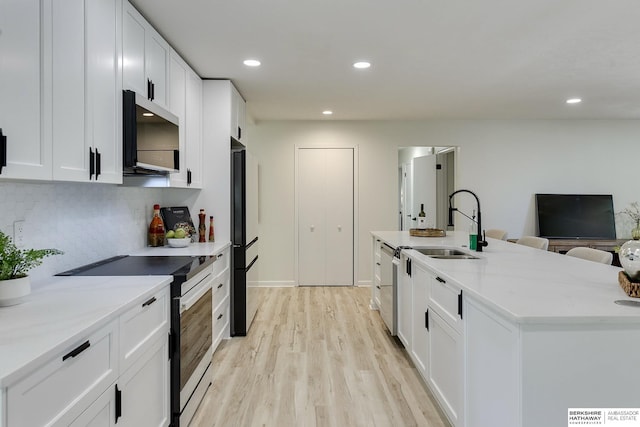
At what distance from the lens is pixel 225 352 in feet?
10.7

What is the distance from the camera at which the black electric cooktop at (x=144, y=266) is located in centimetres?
201

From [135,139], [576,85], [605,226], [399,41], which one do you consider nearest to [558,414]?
[135,139]

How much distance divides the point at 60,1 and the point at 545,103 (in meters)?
4.90

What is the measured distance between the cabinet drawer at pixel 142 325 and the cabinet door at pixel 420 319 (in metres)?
1.53

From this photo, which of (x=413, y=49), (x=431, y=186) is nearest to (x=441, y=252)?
(x=413, y=49)

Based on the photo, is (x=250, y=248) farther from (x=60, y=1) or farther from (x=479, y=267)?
(x=60, y=1)

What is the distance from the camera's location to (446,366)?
209 centimetres

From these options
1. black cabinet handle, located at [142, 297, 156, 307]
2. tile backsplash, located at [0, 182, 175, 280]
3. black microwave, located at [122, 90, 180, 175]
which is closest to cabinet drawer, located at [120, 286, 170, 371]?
black cabinet handle, located at [142, 297, 156, 307]

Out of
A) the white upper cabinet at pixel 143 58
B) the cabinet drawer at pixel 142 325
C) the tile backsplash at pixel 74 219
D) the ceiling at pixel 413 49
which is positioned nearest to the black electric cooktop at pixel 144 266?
the tile backsplash at pixel 74 219

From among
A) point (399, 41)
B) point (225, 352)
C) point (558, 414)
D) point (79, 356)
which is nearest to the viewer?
point (79, 356)

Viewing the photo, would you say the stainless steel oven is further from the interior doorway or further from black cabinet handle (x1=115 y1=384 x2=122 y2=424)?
the interior doorway

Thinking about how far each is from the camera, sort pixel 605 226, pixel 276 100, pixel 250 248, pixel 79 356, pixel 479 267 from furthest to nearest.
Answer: pixel 605 226 → pixel 276 100 → pixel 250 248 → pixel 479 267 → pixel 79 356

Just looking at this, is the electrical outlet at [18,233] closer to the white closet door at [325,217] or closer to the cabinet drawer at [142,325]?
the cabinet drawer at [142,325]

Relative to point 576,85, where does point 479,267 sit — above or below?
below
